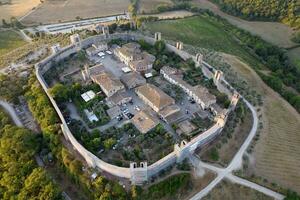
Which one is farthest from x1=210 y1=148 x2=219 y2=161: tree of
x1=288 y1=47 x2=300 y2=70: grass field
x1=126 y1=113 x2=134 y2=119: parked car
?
x1=288 y1=47 x2=300 y2=70: grass field

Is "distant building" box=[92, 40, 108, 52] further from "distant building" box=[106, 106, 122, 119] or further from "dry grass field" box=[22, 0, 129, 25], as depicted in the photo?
"dry grass field" box=[22, 0, 129, 25]

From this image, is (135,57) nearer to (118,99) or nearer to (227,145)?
(118,99)

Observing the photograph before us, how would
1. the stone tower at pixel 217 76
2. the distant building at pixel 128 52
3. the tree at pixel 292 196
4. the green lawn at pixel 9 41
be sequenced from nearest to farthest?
the tree at pixel 292 196
the stone tower at pixel 217 76
the distant building at pixel 128 52
the green lawn at pixel 9 41

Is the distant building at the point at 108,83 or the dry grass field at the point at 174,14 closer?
the distant building at the point at 108,83

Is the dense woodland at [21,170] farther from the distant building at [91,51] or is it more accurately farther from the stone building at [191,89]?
the stone building at [191,89]

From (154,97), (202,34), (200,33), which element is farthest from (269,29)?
(154,97)

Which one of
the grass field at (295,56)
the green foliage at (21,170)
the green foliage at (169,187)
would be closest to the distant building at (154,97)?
the green foliage at (169,187)

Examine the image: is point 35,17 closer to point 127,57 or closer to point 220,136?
point 127,57
